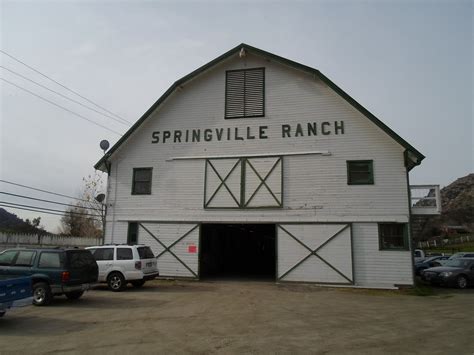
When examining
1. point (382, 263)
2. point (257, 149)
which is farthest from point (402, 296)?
point (257, 149)

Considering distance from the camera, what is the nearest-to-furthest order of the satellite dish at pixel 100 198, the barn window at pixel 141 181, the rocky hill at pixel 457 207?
the barn window at pixel 141 181 < the satellite dish at pixel 100 198 < the rocky hill at pixel 457 207

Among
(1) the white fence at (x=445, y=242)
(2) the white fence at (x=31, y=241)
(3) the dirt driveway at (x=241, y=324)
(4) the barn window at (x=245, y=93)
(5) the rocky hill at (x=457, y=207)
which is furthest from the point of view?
(5) the rocky hill at (x=457, y=207)

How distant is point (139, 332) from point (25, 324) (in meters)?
3.20

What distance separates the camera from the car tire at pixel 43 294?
12.1 metres

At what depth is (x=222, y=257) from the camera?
26.1m

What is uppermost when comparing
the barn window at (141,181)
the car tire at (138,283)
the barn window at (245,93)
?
the barn window at (245,93)

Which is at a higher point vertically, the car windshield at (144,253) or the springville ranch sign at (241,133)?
the springville ranch sign at (241,133)

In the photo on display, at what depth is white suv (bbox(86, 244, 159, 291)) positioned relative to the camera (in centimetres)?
1549

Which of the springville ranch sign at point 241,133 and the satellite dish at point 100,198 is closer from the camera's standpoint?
the springville ranch sign at point 241,133

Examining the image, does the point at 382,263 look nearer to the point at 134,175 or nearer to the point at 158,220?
the point at 158,220

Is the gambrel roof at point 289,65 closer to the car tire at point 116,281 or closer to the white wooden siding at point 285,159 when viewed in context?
the white wooden siding at point 285,159

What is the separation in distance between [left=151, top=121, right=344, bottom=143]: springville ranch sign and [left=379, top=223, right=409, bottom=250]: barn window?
15.8 feet

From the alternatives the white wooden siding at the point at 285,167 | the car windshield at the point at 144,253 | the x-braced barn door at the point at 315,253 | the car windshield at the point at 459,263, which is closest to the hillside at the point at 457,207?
the car windshield at the point at 459,263

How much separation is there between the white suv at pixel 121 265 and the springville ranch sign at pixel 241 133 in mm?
6747
